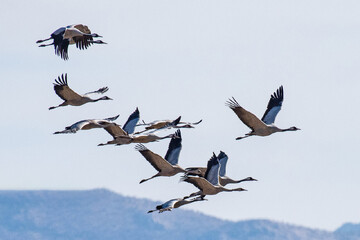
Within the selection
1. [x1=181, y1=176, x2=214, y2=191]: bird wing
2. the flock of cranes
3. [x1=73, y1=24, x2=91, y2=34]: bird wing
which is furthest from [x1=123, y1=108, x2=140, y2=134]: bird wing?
[x1=181, y1=176, x2=214, y2=191]: bird wing

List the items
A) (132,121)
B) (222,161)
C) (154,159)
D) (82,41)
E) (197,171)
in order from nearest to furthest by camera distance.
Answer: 1. (154,159)
2. (82,41)
3. (197,171)
4. (222,161)
5. (132,121)

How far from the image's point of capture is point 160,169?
152 feet

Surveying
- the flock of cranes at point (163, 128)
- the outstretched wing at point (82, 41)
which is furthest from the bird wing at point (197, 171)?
the outstretched wing at point (82, 41)

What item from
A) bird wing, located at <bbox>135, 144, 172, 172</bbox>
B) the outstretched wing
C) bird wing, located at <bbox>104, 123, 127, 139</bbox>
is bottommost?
bird wing, located at <bbox>135, 144, 172, 172</bbox>

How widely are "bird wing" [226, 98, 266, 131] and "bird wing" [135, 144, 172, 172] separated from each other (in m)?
3.55

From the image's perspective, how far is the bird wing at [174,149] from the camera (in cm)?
4906

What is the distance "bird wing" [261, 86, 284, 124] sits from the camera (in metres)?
48.3

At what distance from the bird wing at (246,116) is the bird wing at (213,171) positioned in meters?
1.93

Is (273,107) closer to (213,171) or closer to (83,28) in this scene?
(213,171)

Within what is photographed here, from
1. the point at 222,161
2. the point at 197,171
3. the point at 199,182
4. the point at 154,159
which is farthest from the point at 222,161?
the point at 199,182

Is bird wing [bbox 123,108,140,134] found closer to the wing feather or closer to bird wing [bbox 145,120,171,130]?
bird wing [bbox 145,120,171,130]

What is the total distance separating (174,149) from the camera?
49.7 m

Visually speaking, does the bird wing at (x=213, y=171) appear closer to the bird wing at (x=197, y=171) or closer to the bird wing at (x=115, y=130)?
the bird wing at (x=197, y=171)

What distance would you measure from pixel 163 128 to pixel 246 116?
405cm
